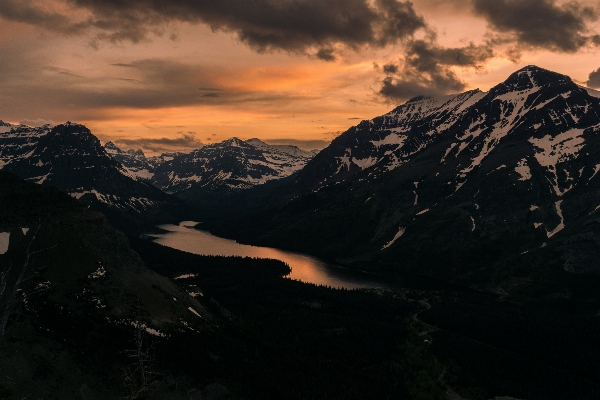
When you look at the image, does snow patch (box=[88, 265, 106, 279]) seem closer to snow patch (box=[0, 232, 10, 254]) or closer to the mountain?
the mountain

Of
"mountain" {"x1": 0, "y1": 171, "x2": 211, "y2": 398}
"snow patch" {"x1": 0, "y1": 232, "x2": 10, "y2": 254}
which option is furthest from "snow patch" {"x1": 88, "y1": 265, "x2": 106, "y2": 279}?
"snow patch" {"x1": 0, "y1": 232, "x2": 10, "y2": 254}

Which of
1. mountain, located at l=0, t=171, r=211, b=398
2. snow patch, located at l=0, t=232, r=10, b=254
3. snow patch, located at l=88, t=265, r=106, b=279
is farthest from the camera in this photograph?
snow patch, located at l=88, t=265, r=106, b=279

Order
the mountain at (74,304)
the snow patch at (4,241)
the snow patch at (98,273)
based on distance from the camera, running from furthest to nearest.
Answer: the snow patch at (98,273) → the snow patch at (4,241) → the mountain at (74,304)

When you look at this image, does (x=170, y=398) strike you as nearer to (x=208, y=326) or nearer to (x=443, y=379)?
(x=208, y=326)

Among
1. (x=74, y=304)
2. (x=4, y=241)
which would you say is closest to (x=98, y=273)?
(x=74, y=304)

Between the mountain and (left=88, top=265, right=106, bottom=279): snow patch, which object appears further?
(left=88, top=265, right=106, bottom=279): snow patch

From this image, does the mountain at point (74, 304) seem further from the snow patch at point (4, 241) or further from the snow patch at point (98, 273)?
the snow patch at point (4, 241)

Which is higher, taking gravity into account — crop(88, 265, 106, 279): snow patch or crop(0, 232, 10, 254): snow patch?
crop(0, 232, 10, 254): snow patch

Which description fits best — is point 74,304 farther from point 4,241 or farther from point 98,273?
point 4,241

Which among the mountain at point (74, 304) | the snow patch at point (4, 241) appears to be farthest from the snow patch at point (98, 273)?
the snow patch at point (4, 241)

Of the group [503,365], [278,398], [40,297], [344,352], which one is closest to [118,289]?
[40,297]

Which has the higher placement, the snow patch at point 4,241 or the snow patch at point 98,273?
the snow patch at point 4,241
